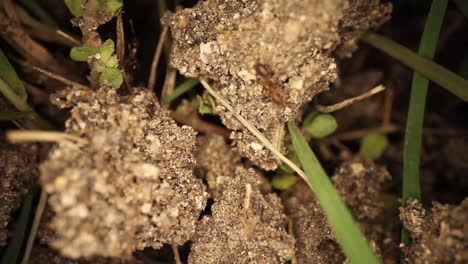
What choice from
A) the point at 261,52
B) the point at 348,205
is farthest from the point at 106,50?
the point at 348,205

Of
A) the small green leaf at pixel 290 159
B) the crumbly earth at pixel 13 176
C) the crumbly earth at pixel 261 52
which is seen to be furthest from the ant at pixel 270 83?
the crumbly earth at pixel 13 176

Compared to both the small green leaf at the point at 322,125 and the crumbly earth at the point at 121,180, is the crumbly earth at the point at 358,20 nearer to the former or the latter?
the small green leaf at the point at 322,125

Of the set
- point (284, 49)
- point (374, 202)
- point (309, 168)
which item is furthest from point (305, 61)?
point (374, 202)

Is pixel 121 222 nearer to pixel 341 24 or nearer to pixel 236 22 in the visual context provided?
pixel 236 22

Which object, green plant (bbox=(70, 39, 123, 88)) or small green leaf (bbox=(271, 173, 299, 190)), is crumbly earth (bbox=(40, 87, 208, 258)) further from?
small green leaf (bbox=(271, 173, 299, 190))

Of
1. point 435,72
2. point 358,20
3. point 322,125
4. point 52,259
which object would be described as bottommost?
point 52,259

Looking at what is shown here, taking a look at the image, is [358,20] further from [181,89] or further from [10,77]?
[10,77]
